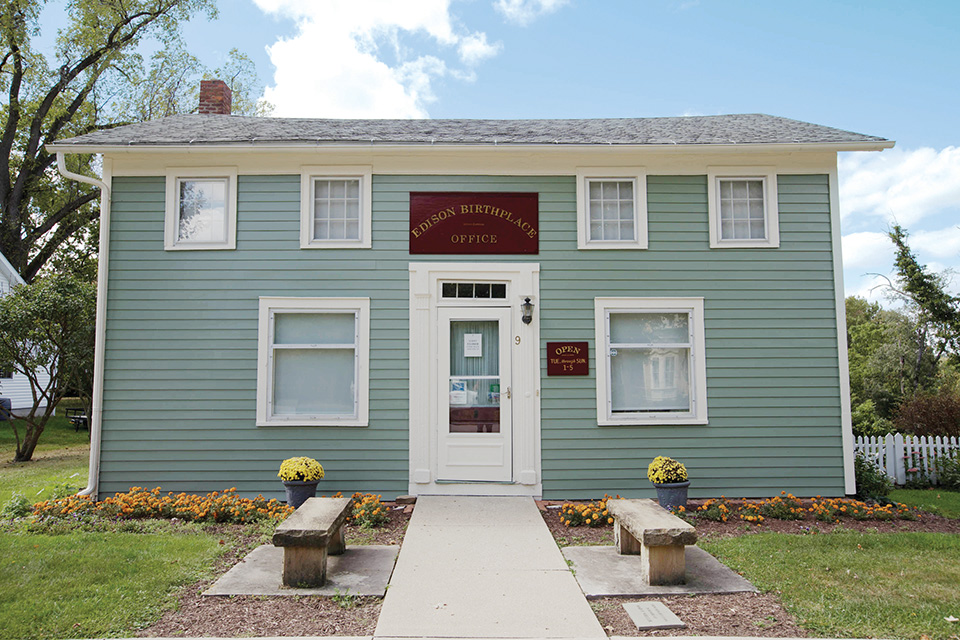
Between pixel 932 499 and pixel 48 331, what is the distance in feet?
47.3

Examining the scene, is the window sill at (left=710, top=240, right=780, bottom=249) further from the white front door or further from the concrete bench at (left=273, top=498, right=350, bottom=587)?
the concrete bench at (left=273, top=498, right=350, bottom=587)

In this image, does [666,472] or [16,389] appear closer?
[666,472]

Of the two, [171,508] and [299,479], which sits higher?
[299,479]

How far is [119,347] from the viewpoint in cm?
728

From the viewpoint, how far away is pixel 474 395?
288 inches

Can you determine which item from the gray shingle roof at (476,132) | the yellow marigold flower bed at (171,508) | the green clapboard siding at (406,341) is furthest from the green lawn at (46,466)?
the gray shingle roof at (476,132)

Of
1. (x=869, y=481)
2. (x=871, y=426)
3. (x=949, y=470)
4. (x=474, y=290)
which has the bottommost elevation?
(x=949, y=470)

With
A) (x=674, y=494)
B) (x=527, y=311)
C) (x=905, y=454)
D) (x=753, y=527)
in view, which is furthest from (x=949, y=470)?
(x=527, y=311)

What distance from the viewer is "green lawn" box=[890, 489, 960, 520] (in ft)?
24.6

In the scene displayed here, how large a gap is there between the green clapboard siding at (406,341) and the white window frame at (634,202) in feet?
0.35

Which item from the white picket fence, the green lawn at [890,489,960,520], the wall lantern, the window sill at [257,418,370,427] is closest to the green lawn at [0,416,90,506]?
the window sill at [257,418,370,427]

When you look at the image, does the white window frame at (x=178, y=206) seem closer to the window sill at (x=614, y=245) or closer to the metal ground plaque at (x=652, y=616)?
the window sill at (x=614, y=245)

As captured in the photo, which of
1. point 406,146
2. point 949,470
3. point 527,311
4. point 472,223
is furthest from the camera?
point 949,470

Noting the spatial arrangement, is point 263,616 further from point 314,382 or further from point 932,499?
point 932,499
